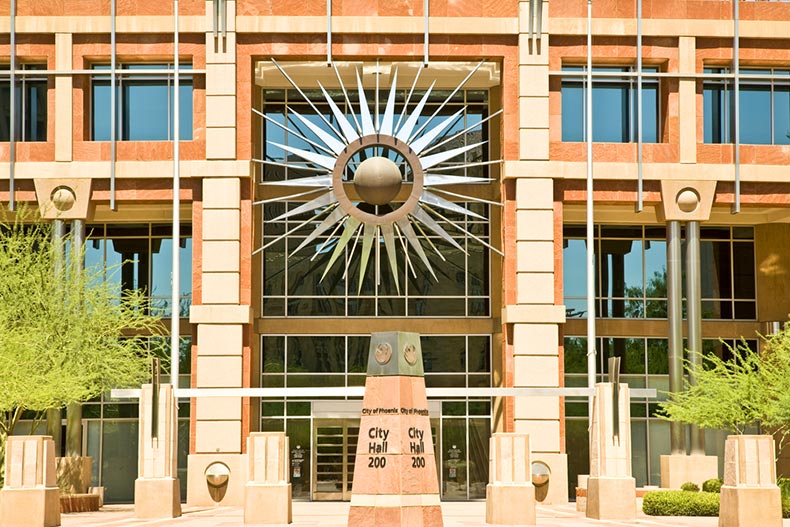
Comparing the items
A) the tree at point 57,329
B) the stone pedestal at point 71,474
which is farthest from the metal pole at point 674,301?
the stone pedestal at point 71,474

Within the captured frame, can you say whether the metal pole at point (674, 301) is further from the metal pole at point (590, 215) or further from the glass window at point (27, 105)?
the glass window at point (27, 105)

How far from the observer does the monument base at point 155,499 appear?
34500 mm

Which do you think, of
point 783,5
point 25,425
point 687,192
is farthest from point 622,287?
point 25,425

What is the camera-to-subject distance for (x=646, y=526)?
102 feet

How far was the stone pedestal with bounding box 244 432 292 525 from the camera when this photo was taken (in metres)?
31.3

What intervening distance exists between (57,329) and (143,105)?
30.8ft

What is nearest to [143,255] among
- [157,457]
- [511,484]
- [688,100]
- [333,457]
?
[333,457]

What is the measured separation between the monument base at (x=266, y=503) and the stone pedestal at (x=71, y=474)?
1086 centimetres

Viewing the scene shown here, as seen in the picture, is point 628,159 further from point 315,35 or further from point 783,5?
point 315,35

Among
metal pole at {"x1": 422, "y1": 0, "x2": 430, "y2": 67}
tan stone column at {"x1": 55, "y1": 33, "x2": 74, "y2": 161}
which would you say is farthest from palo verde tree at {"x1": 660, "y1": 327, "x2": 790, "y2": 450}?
tan stone column at {"x1": 55, "y1": 33, "x2": 74, "y2": 161}

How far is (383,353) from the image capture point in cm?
2656

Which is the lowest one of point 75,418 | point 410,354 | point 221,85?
point 75,418

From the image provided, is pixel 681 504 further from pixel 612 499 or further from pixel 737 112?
pixel 737 112

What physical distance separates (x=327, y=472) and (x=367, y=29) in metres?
15.4
